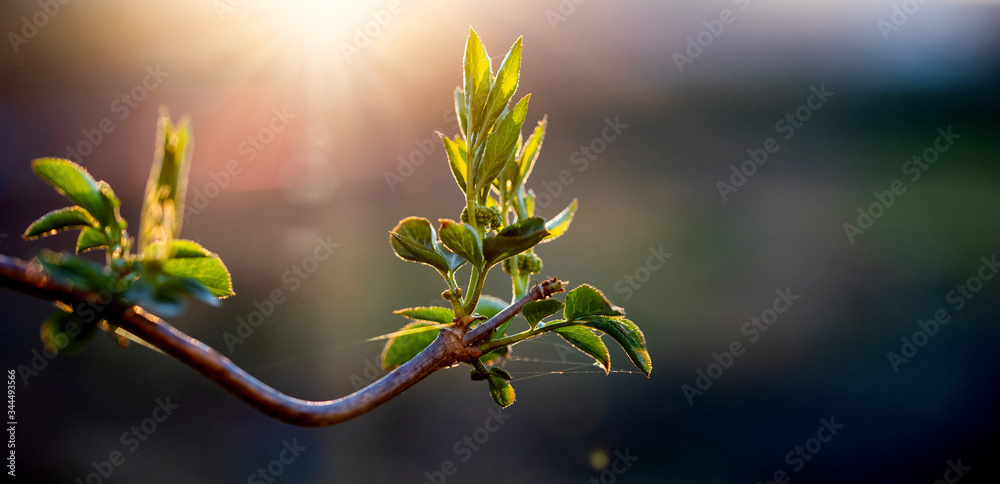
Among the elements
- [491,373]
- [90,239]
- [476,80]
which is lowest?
[90,239]

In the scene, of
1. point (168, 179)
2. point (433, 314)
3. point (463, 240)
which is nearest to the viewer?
point (168, 179)

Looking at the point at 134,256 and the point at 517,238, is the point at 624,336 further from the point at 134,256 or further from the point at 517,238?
the point at 134,256

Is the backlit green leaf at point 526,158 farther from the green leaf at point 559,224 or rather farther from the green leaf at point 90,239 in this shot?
the green leaf at point 90,239

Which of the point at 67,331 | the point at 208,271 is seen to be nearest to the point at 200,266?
the point at 208,271

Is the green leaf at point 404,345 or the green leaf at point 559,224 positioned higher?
the green leaf at point 559,224

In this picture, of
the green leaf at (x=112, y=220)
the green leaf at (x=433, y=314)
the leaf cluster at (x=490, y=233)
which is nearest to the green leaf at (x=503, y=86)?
the leaf cluster at (x=490, y=233)

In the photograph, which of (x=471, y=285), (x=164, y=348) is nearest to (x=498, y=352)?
(x=471, y=285)

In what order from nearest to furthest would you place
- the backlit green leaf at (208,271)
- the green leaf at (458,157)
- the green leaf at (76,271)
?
1. the green leaf at (76,271)
2. the backlit green leaf at (208,271)
3. the green leaf at (458,157)
